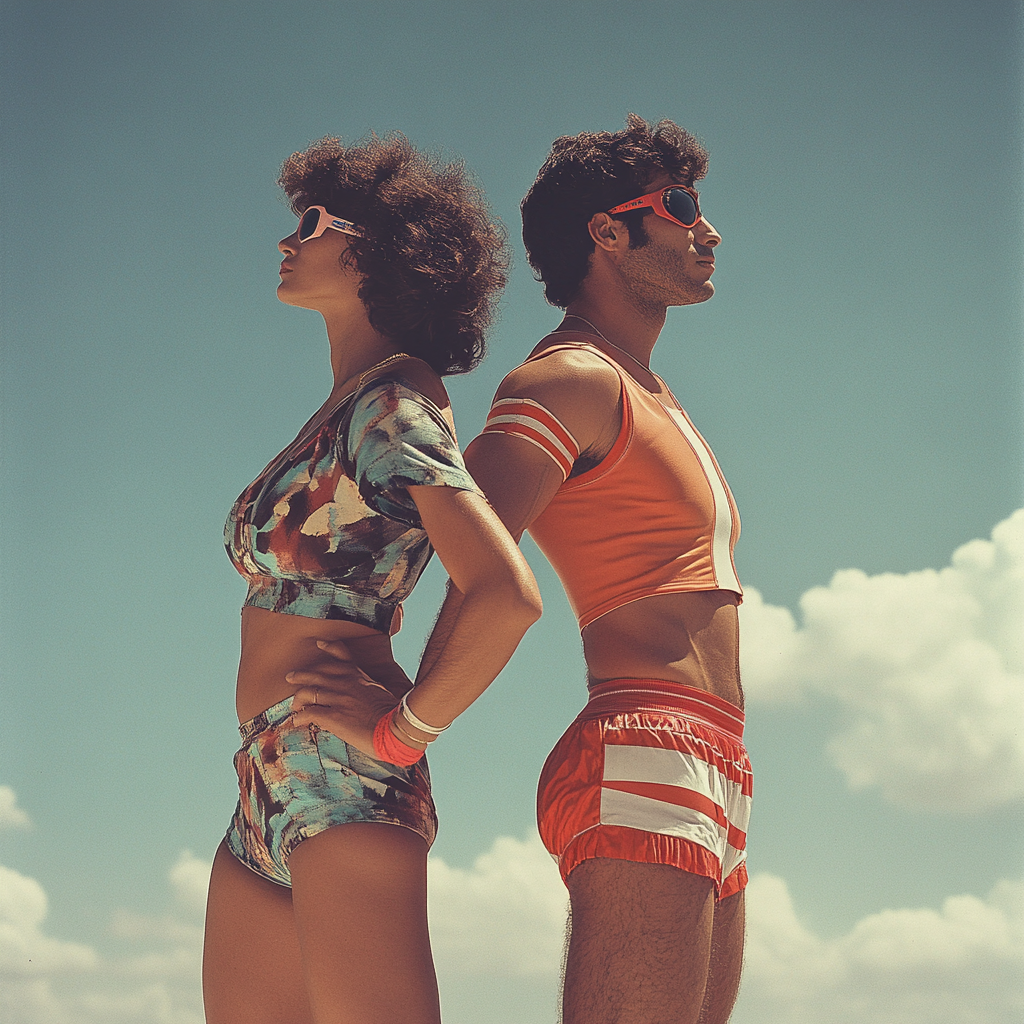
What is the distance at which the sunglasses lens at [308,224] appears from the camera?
3.31 metres

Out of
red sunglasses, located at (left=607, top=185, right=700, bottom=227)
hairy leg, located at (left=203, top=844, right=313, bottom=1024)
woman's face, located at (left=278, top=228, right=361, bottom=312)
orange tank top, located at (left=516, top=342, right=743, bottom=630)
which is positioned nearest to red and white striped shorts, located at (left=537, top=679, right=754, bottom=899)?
orange tank top, located at (left=516, top=342, right=743, bottom=630)

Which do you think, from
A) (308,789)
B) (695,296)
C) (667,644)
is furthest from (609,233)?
(308,789)

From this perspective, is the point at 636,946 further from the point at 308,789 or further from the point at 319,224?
the point at 319,224

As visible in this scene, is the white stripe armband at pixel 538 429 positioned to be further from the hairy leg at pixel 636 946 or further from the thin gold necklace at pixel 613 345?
the hairy leg at pixel 636 946

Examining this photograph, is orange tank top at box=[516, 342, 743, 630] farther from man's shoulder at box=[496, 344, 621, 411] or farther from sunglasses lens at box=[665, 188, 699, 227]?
sunglasses lens at box=[665, 188, 699, 227]

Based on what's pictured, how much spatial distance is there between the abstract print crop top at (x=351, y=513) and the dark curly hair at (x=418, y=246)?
32cm

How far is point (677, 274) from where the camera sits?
3898mm

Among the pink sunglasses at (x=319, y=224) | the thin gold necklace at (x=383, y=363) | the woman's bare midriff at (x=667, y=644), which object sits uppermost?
the pink sunglasses at (x=319, y=224)

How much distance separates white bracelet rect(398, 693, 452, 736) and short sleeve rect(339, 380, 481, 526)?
0.40 m

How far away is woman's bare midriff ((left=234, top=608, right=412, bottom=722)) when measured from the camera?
288 centimetres

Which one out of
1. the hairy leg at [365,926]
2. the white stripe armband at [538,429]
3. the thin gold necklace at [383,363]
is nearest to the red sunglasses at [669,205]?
the white stripe armband at [538,429]

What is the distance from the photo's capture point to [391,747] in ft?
8.79

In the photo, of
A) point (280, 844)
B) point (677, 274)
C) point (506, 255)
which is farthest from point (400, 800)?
point (677, 274)

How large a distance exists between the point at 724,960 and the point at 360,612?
4.51 feet
